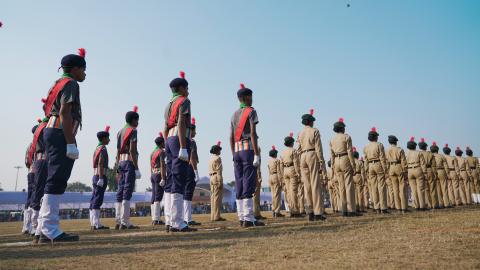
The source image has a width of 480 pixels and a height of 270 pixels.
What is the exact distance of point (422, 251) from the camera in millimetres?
3381

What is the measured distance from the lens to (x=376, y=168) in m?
12.9

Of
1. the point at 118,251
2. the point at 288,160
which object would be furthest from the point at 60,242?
the point at 288,160

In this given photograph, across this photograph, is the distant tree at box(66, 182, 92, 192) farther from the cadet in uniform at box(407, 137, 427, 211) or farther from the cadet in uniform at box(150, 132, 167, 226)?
the cadet in uniform at box(407, 137, 427, 211)

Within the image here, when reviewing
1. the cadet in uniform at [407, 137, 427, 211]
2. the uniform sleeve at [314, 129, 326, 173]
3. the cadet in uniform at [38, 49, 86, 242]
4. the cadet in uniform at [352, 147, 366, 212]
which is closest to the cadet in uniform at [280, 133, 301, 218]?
the uniform sleeve at [314, 129, 326, 173]

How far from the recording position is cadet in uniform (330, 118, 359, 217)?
10.6 meters

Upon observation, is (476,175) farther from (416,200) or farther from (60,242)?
(60,242)

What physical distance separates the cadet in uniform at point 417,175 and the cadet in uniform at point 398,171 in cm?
117

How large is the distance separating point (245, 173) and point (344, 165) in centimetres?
434

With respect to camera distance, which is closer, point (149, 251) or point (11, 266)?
point (11, 266)

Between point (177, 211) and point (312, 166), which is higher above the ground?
point (312, 166)

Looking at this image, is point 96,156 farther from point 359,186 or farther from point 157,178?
point 359,186

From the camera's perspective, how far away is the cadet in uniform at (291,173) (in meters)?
13.6

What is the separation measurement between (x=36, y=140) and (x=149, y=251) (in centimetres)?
493

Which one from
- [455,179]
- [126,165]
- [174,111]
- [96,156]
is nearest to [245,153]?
[174,111]
